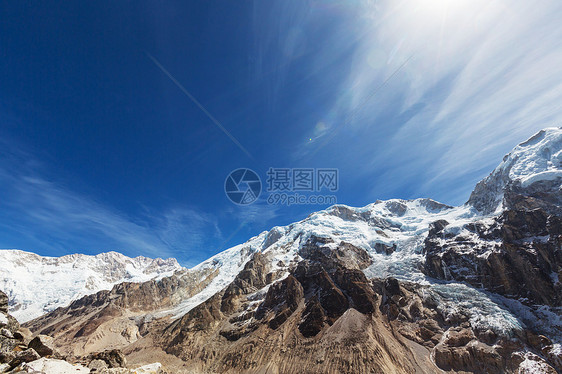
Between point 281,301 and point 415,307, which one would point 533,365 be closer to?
point 415,307

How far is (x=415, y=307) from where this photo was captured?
91.4m

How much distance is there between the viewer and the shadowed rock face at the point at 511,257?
261 ft

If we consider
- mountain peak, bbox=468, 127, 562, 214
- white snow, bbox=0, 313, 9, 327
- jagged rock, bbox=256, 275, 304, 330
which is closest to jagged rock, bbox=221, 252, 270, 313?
jagged rock, bbox=256, 275, 304, 330

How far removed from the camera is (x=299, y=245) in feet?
629

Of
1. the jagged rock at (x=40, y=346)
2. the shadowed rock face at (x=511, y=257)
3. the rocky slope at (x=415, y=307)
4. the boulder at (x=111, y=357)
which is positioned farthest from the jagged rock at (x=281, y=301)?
the jagged rock at (x=40, y=346)

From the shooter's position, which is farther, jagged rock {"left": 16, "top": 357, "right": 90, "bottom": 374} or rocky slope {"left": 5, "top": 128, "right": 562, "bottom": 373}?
rocky slope {"left": 5, "top": 128, "right": 562, "bottom": 373}

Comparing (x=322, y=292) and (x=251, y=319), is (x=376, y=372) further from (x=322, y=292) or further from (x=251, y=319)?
(x=251, y=319)

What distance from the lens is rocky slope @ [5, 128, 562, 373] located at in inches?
2825

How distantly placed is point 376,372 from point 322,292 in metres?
46.8

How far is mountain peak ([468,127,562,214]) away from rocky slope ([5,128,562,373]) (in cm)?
60

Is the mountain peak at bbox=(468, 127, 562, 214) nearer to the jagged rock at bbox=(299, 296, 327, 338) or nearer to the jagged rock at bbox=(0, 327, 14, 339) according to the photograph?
the jagged rock at bbox=(299, 296, 327, 338)

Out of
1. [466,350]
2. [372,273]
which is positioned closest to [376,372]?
[466,350]

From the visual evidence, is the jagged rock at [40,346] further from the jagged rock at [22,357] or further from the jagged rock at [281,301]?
the jagged rock at [281,301]

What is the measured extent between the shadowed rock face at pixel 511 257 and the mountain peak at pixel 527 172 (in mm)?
23430
